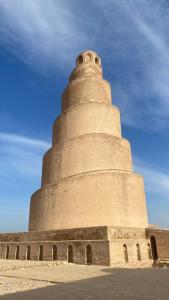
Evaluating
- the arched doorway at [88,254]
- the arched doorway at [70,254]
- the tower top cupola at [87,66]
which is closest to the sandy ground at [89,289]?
the arched doorway at [88,254]

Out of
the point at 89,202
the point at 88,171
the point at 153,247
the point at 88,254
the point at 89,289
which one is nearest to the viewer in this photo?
the point at 89,289

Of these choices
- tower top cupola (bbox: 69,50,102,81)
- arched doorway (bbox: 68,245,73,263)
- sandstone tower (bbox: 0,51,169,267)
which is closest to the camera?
sandstone tower (bbox: 0,51,169,267)

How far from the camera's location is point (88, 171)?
17.7 metres

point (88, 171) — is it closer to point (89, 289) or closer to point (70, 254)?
point (70, 254)

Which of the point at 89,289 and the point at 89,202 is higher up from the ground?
the point at 89,202

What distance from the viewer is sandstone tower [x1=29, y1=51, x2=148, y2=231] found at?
628 inches

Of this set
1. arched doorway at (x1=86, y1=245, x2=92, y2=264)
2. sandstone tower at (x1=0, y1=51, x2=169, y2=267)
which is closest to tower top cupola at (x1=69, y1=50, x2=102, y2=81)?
sandstone tower at (x1=0, y1=51, x2=169, y2=267)

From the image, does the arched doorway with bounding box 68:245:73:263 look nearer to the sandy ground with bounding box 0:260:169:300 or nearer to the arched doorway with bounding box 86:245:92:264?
the arched doorway with bounding box 86:245:92:264

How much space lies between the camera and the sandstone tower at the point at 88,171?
52.4ft

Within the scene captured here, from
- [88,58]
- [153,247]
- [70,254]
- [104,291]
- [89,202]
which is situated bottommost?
[104,291]

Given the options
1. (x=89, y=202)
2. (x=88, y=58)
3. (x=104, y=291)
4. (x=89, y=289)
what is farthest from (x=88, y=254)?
(x=88, y=58)

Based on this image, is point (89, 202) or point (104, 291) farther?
point (89, 202)

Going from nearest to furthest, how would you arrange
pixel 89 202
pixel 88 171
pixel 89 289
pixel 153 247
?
pixel 89 289 < pixel 153 247 < pixel 89 202 < pixel 88 171

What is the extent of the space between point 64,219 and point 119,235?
4.39 metres
